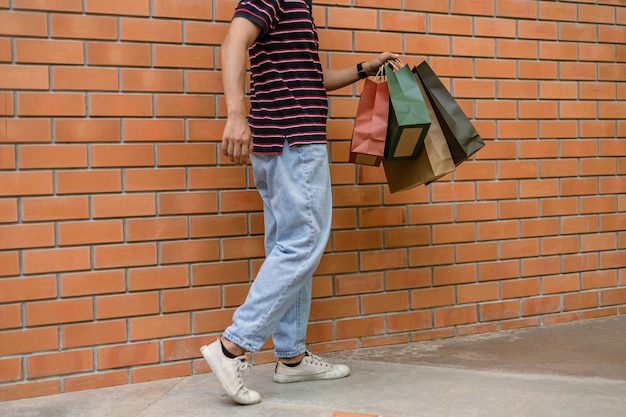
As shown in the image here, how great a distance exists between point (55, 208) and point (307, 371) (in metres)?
1.20

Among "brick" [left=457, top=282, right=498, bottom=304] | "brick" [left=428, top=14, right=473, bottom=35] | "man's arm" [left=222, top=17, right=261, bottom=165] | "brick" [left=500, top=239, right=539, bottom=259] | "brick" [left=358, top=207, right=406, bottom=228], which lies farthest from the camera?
"brick" [left=500, top=239, right=539, bottom=259]

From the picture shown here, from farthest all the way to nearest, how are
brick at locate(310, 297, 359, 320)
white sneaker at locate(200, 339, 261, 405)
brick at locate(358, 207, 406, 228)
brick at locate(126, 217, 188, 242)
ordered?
brick at locate(358, 207, 406, 228)
brick at locate(310, 297, 359, 320)
brick at locate(126, 217, 188, 242)
white sneaker at locate(200, 339, 261, 405)

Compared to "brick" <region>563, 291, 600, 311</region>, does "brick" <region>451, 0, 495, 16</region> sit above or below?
above

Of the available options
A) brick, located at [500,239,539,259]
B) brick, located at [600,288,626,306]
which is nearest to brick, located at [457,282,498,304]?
brick, located at [500,239,539,259]

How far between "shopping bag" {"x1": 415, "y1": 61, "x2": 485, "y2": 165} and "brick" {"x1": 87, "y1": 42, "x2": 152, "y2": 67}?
1126mm

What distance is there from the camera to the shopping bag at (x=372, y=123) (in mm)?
3201

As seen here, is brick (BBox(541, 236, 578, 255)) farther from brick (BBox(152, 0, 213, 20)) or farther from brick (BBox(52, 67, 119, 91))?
brick (BBox(52, 67, 119, 91))

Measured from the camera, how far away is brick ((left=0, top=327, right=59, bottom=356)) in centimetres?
308

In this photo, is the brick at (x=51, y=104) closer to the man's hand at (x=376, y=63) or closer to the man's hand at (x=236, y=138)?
the man's hand at (x=236, y=138)

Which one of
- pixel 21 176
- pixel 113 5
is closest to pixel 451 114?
pixel 113 5

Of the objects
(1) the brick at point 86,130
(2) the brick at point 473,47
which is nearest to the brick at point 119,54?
(1) the brick at point 86,130

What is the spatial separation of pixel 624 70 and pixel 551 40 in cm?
54

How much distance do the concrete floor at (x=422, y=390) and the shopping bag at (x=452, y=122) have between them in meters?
0.92

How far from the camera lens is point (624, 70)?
4.48m
